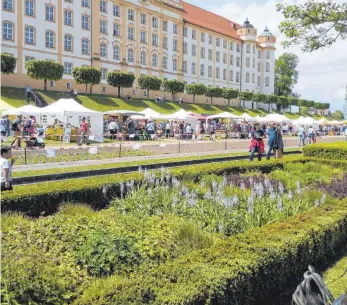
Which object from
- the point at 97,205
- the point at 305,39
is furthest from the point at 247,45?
the point at 97,205

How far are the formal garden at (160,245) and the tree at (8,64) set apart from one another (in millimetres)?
33012

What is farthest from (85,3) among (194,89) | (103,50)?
(194,89)

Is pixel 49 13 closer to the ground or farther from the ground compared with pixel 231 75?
farther from the ground

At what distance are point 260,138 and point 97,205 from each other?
1032 cm

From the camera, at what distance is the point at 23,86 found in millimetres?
42875

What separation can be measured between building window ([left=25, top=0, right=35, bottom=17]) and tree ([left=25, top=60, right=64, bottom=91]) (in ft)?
21.5

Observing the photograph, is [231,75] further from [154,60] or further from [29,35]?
[29,35]

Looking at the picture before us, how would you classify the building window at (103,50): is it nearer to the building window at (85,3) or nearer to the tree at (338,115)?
the building window at (85,3)

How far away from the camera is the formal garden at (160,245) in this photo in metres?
3.73

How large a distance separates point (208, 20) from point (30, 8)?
136 feet

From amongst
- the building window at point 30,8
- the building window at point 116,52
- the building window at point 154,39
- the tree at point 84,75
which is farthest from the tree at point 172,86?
the building window at point 30,8

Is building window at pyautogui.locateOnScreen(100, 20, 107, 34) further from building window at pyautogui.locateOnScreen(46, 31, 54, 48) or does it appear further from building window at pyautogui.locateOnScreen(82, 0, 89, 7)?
building window at pyautogui.locateOnScreen(46, 31, 54, 48)

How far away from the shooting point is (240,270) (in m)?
4.24

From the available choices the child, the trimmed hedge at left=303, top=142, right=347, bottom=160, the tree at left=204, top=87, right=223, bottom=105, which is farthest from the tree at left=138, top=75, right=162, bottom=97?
the child
